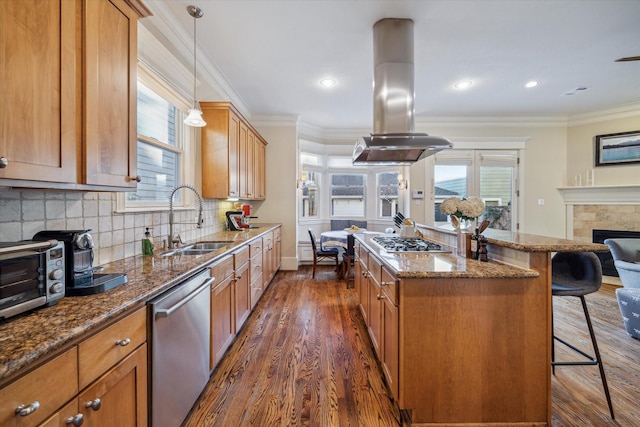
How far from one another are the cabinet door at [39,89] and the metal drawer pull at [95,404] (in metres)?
0.78

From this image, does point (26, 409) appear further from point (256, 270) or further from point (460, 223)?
point (256, 270)

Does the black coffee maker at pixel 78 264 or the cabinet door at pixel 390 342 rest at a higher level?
the black coffee maker at pixel 78 264

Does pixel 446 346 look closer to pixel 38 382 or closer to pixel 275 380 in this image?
pixel 275 380

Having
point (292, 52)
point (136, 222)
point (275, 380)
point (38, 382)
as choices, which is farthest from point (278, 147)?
point (38, 382)

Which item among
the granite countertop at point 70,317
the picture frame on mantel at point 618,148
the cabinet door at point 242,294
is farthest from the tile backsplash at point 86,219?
the picture frame on mantel at point 618,148

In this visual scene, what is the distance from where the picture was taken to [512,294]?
1.56 meters

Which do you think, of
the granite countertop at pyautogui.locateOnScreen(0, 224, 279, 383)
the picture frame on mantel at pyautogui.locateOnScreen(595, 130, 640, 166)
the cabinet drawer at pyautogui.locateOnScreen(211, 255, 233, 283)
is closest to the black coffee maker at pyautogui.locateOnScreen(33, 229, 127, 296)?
the granite countertop at pyautogui.locateOnScreen(0, 224, 279, 383)

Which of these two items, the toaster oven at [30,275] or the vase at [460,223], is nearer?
the toaster oven at [30,275]

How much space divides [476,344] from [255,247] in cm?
228

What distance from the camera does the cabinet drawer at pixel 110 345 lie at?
867mm

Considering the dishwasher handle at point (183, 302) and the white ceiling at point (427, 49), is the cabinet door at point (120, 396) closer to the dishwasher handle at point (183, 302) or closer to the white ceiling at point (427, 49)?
the dishwasher handle at point (183, 302)

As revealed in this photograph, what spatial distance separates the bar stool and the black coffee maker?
7.89 ft

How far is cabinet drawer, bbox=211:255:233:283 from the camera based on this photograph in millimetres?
1926

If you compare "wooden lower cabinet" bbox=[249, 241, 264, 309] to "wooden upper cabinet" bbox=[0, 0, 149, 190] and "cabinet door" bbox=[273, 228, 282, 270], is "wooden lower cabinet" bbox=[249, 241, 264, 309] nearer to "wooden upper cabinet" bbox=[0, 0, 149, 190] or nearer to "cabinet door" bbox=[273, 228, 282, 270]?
"cabinet door" bbox=[273, 228, 282, 270]
